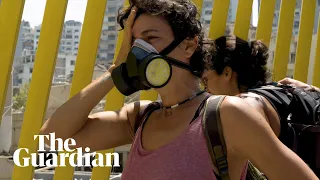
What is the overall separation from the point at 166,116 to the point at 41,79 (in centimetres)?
78

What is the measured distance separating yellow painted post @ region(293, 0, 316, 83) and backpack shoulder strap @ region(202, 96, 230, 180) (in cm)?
189

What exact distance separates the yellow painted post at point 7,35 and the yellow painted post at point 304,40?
68.8 inches

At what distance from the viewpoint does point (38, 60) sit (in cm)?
197

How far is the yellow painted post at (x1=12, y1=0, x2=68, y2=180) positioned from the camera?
1.93 meters

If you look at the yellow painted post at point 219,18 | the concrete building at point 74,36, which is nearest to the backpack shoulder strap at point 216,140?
the concrete building at point 74,36

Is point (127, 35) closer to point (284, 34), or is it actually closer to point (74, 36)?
point (284, 34)

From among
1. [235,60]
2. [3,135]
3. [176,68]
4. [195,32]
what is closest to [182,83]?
[176,68]

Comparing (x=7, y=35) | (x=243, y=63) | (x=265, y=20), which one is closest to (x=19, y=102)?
(x=265, y=20)

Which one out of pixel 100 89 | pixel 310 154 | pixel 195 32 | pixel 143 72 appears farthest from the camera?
pixel 310 154

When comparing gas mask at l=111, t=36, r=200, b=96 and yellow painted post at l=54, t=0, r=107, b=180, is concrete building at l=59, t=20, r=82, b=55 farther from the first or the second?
gas mask at l=111, t=36, r=200, b=96

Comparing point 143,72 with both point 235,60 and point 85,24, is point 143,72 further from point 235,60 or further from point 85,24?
point 85,24

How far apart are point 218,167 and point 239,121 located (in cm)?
13

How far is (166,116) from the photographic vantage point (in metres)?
1.37

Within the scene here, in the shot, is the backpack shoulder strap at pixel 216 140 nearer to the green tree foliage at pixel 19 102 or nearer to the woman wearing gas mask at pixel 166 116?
the woman wearing gas mask at pixel 166 116
